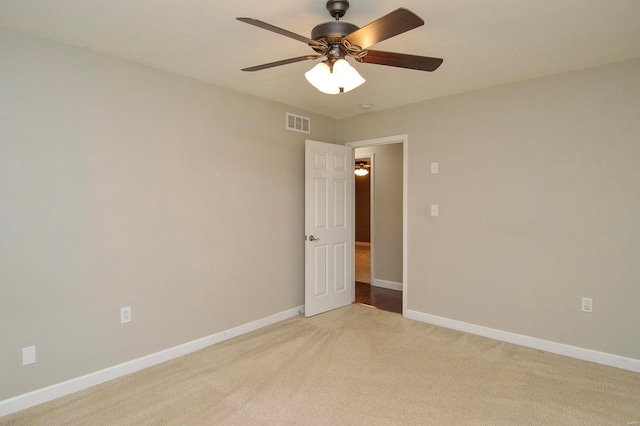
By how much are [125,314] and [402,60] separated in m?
2.74

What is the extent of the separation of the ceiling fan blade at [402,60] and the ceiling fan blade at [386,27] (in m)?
0.18

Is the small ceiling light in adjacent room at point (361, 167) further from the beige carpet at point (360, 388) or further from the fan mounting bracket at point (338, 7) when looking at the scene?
the fan mounting bracket at point (338, 7)

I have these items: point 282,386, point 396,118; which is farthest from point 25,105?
point 396,118

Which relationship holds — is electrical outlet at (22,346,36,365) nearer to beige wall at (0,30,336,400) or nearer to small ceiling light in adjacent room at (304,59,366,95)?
beige wall at (0,30,336,400)

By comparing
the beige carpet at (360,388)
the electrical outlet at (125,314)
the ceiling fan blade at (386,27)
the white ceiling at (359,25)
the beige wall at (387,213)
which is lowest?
the beige carpet at (360,388)

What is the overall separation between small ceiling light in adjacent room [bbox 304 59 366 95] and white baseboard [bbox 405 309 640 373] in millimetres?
2828

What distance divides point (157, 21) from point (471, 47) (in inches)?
85.0

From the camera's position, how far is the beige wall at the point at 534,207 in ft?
9.06

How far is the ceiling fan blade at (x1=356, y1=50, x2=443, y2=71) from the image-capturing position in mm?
1876

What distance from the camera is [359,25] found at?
7.25 ft

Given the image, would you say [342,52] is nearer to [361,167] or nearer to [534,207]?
[534,207]

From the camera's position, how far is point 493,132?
3.36m

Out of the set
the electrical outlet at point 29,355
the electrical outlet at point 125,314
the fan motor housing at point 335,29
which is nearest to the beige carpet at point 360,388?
the electrical outlet at point 29,355

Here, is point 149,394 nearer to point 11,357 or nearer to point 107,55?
point 11,357
